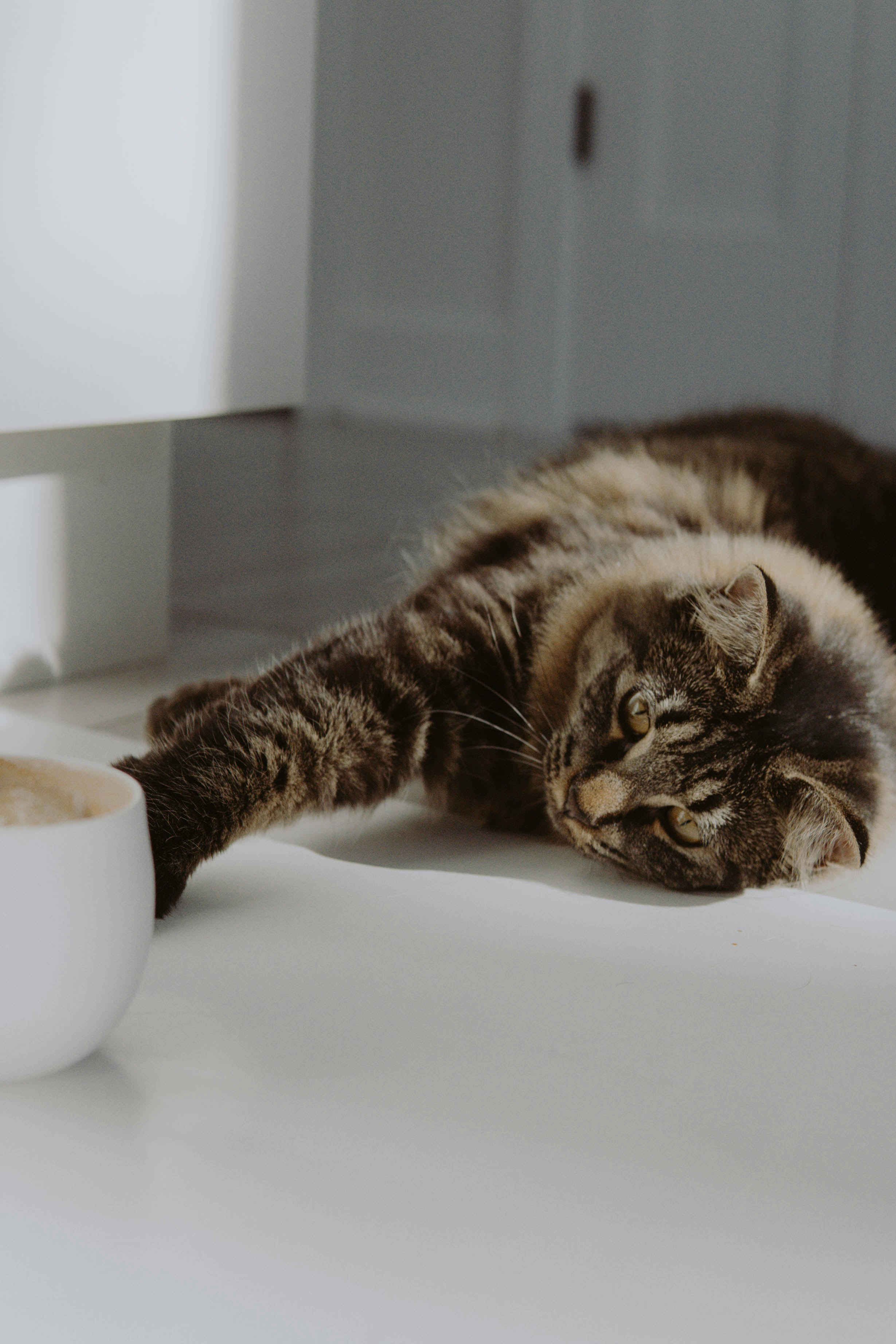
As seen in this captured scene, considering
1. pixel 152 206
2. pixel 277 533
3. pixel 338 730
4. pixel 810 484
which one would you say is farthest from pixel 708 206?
pixel 338 730

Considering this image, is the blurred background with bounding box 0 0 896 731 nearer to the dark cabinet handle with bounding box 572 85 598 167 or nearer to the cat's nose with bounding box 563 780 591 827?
the dark cabinet handle with bounding box 572 85 598 167

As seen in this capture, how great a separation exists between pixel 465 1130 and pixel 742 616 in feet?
1.79

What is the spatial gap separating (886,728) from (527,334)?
11.9 ft

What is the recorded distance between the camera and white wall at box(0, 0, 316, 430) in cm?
151

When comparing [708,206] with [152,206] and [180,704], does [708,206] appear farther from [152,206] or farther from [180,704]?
[180,704]

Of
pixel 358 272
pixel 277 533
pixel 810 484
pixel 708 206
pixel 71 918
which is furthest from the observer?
pixel 358 272

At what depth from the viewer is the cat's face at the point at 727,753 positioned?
1.21 meters

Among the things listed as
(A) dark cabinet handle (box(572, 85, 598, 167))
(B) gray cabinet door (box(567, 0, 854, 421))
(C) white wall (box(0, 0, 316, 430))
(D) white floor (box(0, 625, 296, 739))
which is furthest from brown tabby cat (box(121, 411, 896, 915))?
(A) dark cabinet handle (box(572, 85, 598, 167))

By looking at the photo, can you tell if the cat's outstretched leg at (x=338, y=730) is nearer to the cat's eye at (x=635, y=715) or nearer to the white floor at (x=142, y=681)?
the cat's eye at (x=635, y=715)

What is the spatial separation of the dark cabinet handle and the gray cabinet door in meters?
0.02

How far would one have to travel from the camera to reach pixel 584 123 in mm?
4523

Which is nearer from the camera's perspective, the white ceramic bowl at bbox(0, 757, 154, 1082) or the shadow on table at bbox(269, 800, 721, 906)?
the white ceramic bowl at bbox(0, 757, 154, 1082)

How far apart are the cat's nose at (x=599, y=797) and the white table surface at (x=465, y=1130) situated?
0.07 m

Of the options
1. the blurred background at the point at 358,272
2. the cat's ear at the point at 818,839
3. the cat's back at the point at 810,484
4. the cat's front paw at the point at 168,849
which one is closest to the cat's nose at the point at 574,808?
the cat's ear at the point at 818,839
